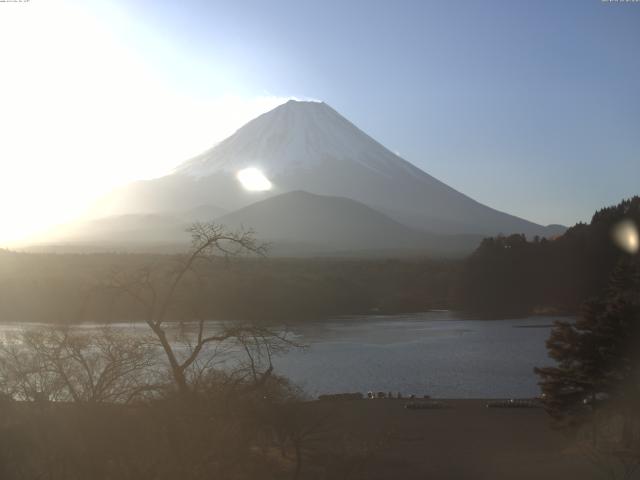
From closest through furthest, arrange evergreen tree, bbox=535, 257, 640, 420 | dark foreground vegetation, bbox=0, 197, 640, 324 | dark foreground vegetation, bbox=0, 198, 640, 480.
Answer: dark foreground vegetation, bbox=0, 198, 640, 480 < evergreen tree, bbox=535, 257, 640, 420 < dark foreground vegetation, bbox=0, 197, 640, 324

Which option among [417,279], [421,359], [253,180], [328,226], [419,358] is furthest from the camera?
[253,180]

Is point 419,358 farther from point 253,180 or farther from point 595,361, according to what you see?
point 253,180

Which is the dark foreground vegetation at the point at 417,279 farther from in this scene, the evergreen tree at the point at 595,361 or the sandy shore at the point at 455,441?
the evergreen tree at the point at 595,361

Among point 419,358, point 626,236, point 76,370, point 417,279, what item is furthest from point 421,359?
point 417,279

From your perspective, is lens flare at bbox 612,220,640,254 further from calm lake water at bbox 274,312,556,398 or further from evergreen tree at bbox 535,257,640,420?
evergreen tree at bbox 535,257,640,420

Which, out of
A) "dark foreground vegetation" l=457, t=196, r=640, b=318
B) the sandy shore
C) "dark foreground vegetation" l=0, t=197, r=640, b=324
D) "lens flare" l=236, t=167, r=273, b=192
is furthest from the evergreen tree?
"lens flare" l=236, t=167, r=273, b=192
